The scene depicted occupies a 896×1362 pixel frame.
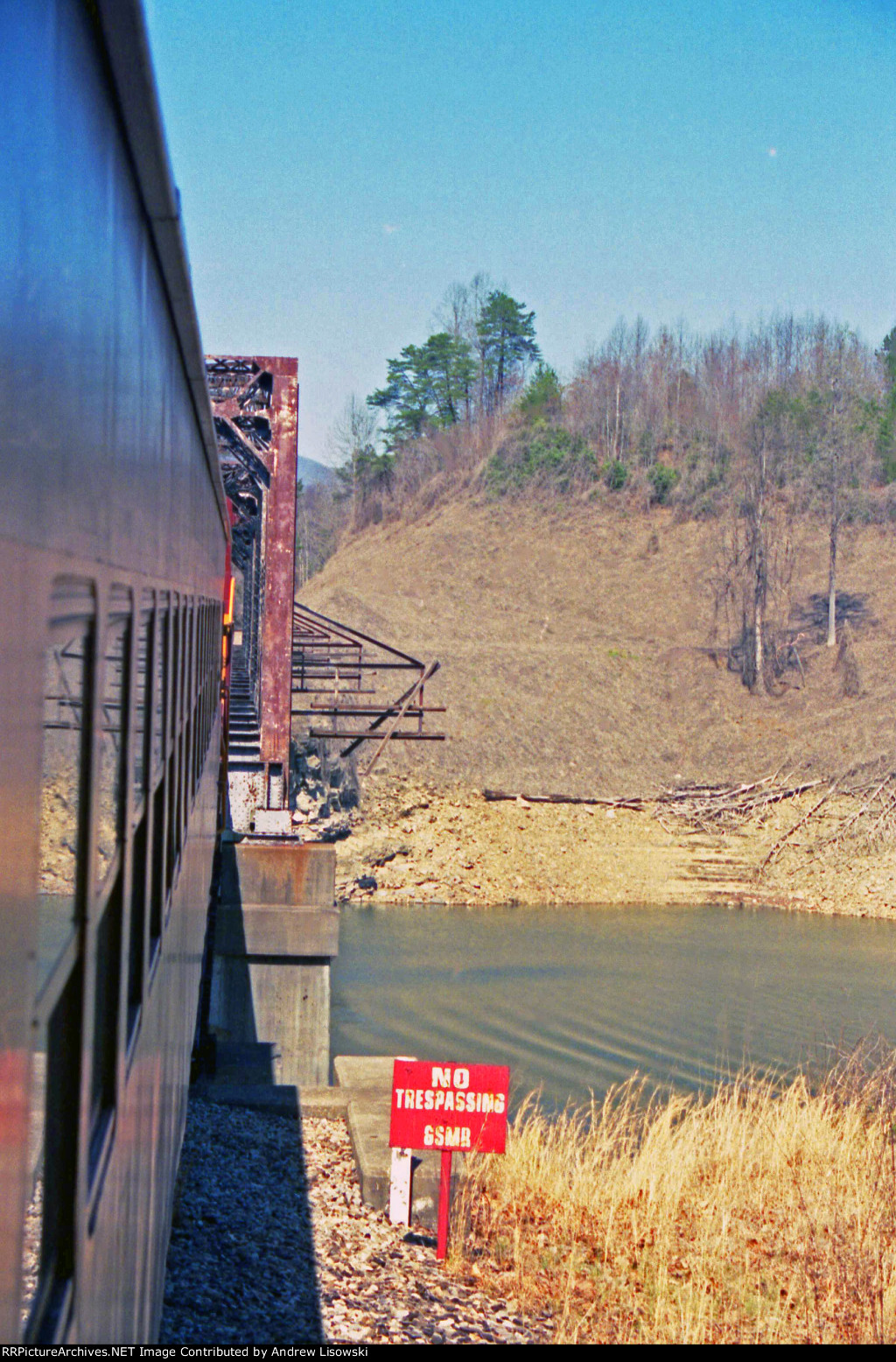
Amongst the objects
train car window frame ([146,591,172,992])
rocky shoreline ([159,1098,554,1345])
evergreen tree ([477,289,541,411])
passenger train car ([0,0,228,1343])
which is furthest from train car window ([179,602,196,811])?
evergreen tree ([477,289,541,411])

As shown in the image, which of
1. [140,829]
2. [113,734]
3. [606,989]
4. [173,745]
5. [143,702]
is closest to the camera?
[113,734]

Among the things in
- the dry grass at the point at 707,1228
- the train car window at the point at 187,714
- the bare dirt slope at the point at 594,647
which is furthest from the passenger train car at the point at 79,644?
the bare dirt slope at the point at 594,647

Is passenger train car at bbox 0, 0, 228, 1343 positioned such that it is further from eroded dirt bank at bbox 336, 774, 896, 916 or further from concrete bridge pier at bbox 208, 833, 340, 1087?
eroded dirt bank at bbox 336, 774, 896, 916

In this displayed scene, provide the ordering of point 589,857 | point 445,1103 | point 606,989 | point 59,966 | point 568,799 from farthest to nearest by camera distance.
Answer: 1. point 568,799
2. point 589,857
3. point 606,989
4. point 445,1103
5. point 59,966

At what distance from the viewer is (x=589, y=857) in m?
33.8

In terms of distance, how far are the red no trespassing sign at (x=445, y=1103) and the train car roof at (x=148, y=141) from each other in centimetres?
616

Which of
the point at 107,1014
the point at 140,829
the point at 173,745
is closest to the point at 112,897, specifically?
the point at 107,1014

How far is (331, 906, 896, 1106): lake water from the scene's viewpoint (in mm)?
18203

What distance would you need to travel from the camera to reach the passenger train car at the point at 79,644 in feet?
4.23

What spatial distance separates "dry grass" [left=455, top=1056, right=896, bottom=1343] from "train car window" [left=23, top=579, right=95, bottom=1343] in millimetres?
7061

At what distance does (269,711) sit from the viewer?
71.2 ft

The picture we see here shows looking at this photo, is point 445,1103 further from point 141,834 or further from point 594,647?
point 594,647

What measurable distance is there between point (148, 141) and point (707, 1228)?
9.07 meters

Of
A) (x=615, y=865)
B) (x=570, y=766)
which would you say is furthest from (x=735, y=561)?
(x=615, y=865)
